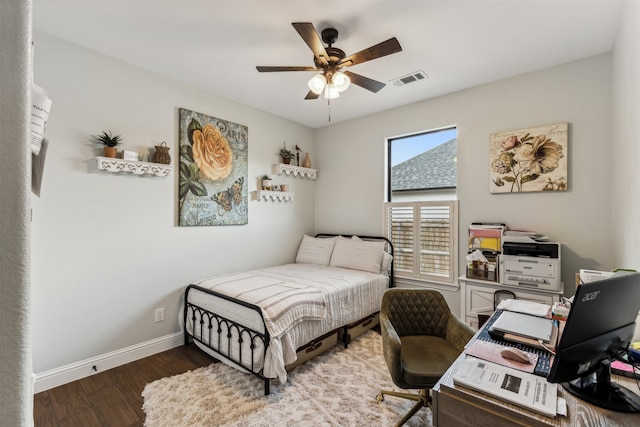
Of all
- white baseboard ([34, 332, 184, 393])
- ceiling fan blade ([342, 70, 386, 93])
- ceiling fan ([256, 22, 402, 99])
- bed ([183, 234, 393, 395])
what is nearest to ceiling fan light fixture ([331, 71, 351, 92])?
ceiling fan ([256, 22, 402, 99])

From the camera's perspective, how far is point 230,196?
3430 millimetres

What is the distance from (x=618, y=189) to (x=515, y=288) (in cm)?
108

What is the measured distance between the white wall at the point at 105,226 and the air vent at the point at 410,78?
200 centimetres

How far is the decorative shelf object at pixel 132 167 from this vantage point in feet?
7.98

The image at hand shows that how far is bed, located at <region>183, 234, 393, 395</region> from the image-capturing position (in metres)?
2.21

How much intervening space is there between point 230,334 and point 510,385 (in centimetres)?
203

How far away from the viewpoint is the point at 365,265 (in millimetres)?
3574

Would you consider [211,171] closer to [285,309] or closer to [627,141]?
[285,309]

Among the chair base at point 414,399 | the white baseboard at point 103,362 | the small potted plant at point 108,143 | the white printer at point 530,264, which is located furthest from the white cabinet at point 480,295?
the small potted plant at point 108,143

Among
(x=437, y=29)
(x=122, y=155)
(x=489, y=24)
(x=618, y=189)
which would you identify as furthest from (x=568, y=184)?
(x=122, y=155)

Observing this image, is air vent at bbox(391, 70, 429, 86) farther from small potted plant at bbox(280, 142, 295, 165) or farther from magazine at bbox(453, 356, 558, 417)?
magazine at bbox(453, 356, 558, 417)

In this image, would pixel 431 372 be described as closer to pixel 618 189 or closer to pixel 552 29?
pixel 618 189

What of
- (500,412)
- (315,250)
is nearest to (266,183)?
(315,250)

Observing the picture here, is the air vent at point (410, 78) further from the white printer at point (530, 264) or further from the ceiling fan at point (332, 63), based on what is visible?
the white printer at point (530, 264)
